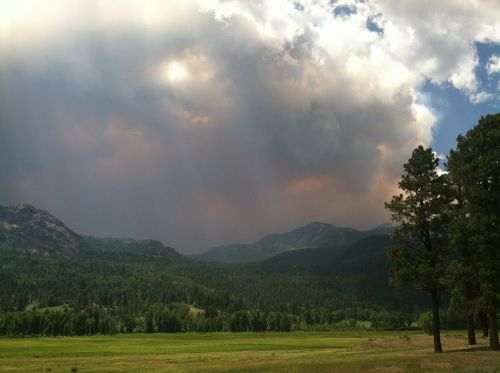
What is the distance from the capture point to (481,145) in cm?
4588

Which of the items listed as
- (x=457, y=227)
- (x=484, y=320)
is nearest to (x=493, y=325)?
(x=457, y=227)

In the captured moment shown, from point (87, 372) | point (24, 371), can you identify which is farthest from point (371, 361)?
point (24, 371)

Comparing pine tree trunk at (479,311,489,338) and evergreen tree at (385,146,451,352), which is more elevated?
evergreen tree at (385,146,451,352)

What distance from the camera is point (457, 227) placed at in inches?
1750

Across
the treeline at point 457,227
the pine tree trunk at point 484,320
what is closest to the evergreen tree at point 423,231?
the treeline at point 457,227

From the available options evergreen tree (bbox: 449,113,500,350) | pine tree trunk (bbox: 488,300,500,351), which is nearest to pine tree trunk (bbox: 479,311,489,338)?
pine tree trunk (bbox: 488,300,500,351)

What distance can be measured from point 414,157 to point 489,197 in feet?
31.1

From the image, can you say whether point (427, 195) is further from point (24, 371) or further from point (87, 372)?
point (24, 371)

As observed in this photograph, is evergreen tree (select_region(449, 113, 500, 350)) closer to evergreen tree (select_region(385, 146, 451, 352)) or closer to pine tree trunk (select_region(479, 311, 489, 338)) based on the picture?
evergreen tree (select_region(385, 146, 451, 352))

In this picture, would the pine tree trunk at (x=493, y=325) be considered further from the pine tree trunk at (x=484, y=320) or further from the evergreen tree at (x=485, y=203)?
the pine tree trunk at (x=484, y=320)

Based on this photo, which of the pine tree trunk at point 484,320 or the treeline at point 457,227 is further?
the pine tree trunk at point 484,320

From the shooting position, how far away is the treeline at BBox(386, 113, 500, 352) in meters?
43.4

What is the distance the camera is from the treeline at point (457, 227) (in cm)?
4344

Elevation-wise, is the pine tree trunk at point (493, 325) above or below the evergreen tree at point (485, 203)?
below
